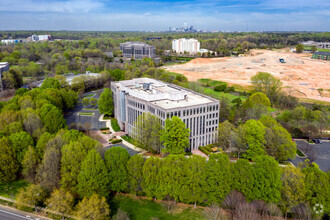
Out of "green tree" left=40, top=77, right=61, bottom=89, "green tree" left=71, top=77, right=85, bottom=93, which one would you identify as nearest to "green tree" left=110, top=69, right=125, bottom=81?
"green tree" left=71, top=77, right=85, bottom=93

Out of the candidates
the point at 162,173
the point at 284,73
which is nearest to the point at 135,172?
the point at 162,173

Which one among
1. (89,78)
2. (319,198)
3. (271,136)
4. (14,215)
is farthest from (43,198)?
(89,78)

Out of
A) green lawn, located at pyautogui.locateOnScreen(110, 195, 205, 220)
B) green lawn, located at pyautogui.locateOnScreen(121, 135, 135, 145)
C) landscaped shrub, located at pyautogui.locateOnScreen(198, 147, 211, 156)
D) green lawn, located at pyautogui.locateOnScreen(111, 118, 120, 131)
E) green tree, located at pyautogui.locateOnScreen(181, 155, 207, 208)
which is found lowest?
green lawn, located at pyautogui.locateOnScreen(110, 195, 205, 220)

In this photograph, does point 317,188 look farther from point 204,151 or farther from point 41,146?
point 41,146

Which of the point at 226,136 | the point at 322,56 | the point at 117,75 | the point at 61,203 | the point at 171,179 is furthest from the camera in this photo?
the point at 322,56

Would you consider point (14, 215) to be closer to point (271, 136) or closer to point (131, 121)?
point (131, 121)

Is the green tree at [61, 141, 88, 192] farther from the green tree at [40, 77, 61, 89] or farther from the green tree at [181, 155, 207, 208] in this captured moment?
the green tree at [40, 77, 61, 89]
